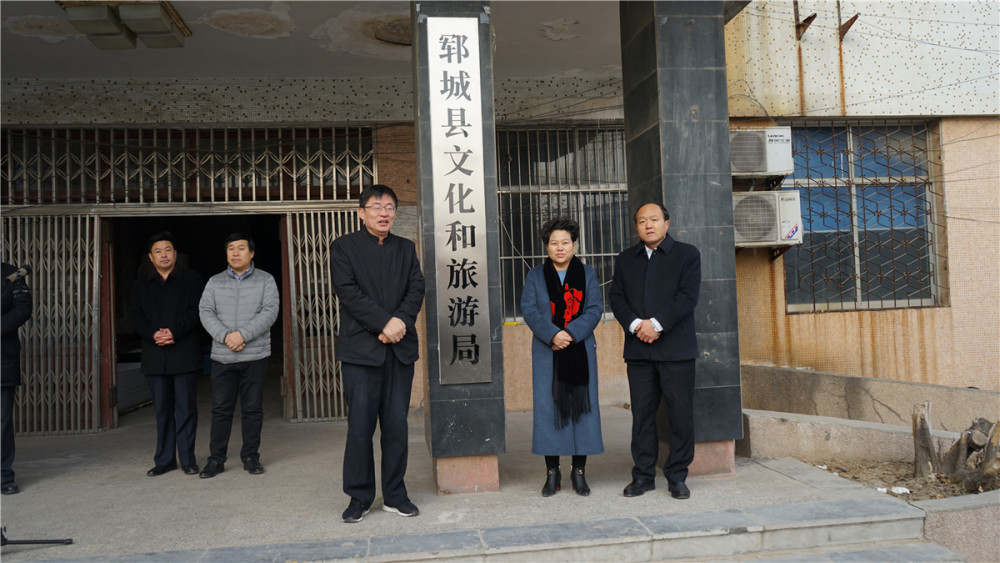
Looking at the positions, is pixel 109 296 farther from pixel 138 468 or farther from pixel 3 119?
pixel 138 468

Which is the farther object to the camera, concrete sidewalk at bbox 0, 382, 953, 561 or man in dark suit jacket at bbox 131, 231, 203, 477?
man in dark suit jacket at bbox 131, 231, 203, 477

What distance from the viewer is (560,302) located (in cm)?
376

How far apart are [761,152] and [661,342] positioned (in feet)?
11.0

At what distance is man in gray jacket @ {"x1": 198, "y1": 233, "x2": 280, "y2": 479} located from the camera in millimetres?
4316

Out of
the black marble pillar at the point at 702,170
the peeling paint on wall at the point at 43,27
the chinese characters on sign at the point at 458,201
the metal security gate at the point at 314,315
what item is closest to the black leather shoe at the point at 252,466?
the chinese characters on sign at the point at 458,201

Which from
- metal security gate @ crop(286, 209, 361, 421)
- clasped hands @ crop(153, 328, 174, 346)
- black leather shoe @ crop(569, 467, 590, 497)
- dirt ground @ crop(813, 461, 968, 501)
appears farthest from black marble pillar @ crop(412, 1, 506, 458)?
metal security gate @ crop(286, 209, 361, 421)

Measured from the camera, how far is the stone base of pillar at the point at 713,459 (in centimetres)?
399

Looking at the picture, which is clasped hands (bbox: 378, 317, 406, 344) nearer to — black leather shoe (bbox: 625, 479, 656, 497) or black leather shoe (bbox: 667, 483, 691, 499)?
black leather shoe (bbox: 625, 479, 656, 497)

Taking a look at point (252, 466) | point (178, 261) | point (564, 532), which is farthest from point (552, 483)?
point (178, 261)

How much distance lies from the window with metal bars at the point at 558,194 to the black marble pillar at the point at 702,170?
258cm

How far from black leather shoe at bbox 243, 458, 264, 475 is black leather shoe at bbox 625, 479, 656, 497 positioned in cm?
235

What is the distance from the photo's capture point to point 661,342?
12.1ft

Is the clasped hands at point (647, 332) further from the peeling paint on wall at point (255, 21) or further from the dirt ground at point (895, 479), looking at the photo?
the peeling paint on wall at point (255, 21)

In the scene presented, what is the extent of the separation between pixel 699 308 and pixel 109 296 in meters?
5.23
